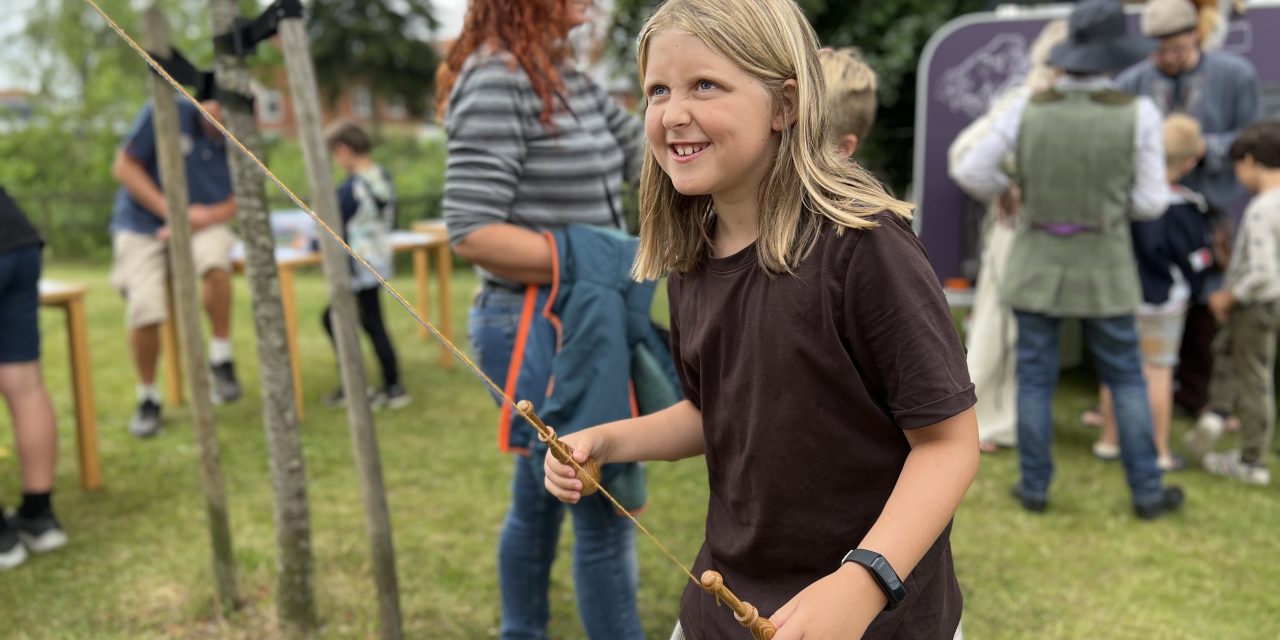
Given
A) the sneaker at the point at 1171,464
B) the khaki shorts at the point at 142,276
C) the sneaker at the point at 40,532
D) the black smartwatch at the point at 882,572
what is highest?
the black smartwatch at the point at 882,572

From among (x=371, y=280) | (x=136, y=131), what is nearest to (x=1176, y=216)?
(x=371, y=280)

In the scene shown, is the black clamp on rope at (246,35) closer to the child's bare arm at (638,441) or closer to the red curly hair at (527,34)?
the red curly hair at (527,34)

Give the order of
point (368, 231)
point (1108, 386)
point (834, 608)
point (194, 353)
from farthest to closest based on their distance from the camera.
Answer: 1. point (368, 231)
2. point (1108, 386)
3. point (194, 353)
4. point (834, 608)

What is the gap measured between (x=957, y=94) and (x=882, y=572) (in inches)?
199

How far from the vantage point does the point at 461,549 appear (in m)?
3.79

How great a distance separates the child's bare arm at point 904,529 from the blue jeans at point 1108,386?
2916 millimetres

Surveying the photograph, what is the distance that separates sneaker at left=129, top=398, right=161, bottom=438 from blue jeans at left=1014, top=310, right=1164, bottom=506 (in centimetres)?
428

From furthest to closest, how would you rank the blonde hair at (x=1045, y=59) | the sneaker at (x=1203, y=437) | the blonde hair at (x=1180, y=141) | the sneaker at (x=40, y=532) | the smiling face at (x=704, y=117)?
the sneaker at (x=1203, y=437)
the blonde hair at (x=1180, y=141)
the blonde hair at (x=1045, y=59)
the sneaker at (x=40, y=532)
the smiling face at (x=704, y=117)

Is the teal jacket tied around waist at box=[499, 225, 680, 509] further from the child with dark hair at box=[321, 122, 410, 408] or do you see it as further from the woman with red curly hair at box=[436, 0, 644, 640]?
the child with dark hair at box=[321, 122, 410, 408]

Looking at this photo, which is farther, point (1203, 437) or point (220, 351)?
point (220, 351)

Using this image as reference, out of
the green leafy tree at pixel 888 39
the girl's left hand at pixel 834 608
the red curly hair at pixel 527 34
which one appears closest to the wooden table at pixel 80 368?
the red curly hair at pixel 527 34

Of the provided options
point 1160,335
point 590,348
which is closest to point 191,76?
point 590,348

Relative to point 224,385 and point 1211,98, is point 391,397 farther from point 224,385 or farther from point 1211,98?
point 1211,98

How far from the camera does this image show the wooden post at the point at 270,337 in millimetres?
2678
